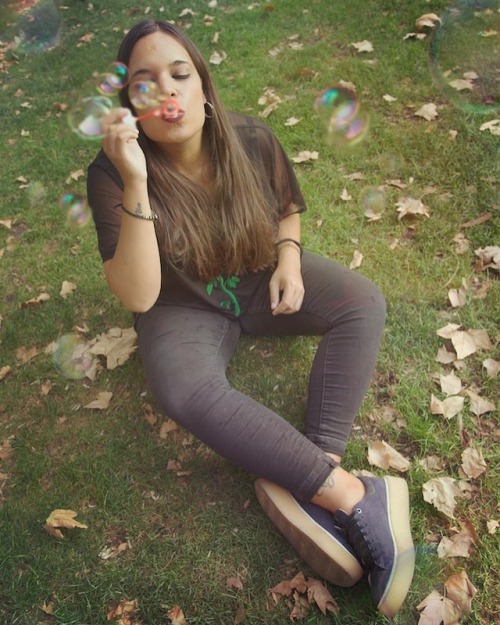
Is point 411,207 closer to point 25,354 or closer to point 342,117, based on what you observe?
point 342,117

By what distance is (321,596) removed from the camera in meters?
1.79

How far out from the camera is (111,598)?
6.28ft

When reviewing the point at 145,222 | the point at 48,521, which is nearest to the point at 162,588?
the point at 48,521

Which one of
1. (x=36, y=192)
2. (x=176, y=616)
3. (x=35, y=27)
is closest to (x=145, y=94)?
(x=176, y=616)

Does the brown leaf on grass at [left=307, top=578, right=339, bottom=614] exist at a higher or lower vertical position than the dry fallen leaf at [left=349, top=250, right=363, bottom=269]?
lower

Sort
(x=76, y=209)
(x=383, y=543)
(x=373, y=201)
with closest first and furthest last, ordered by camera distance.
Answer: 1. (x=383, y=543)
2. (x=373, y=201)
3. (x=76, y=209)

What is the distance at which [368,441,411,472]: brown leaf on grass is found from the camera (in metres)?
2.12

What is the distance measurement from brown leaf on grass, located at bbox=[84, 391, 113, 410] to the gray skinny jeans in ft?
1.78

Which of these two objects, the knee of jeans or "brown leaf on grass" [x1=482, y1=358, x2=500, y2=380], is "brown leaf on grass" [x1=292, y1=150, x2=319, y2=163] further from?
the knee of jeans

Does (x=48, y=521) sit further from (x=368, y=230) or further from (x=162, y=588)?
(x=368, y=230)

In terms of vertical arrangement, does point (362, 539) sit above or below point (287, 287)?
below

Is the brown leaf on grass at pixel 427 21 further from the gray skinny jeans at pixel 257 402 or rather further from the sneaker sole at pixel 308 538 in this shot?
the sneaker sole at pixel 308 538

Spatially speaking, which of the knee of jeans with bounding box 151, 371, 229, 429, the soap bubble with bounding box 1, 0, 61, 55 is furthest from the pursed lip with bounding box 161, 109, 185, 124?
the soap bubble with bounding box 1, 0, 61, 55

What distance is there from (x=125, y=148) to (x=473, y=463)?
1647 mm
